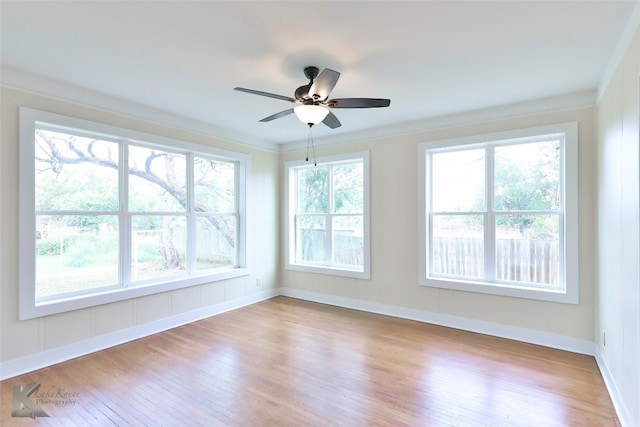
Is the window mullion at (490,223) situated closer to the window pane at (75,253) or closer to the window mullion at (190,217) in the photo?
the window mullion at (190,217)

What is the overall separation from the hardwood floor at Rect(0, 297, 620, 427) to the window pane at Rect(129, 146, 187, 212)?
1.58 metres

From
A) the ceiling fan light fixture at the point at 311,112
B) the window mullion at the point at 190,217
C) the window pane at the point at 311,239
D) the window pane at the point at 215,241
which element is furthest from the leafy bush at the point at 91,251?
the window pane at the point at 311,239

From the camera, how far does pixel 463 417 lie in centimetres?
218

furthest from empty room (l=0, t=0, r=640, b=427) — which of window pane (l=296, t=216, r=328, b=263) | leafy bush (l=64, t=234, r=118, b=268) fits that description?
window pane (l=296, t=216, r=328, b=263)

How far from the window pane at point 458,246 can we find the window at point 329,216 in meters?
0.99

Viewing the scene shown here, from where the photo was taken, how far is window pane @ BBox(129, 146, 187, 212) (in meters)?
3.75

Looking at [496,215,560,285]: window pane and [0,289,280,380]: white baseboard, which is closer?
[0,289,280,380]: white baseboard

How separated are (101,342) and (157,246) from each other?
1.18 m

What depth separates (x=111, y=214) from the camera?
351cm

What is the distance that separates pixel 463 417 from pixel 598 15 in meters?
2.76

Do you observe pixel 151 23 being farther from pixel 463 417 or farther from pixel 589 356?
pixel 589 356

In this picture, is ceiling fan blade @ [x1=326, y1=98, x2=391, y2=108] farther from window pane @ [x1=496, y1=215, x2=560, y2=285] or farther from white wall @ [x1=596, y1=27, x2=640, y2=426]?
window pane @ [x1=496, y1=215, x2=560, y2=285]

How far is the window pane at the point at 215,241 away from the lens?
14.8ft

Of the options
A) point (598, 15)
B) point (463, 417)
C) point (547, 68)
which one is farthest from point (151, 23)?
point (463, 417)
